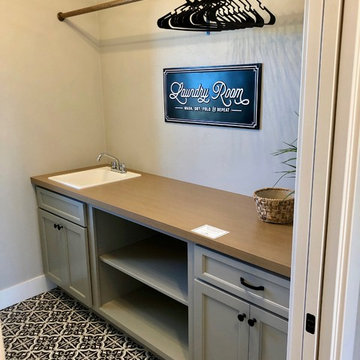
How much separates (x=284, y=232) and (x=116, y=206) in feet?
2.98

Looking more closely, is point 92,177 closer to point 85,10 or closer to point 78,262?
point 78,262

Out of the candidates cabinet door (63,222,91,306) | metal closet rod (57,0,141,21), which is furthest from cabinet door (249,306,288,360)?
metal closet rod (57,0,141,21)

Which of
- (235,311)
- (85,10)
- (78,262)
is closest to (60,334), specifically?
(78,262)

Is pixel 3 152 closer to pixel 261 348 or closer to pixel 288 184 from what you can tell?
pixel 288 184

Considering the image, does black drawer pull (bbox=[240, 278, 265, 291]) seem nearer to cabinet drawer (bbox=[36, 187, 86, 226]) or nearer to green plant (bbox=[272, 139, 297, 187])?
green plant (bbox=[272, 139, 297, 187])

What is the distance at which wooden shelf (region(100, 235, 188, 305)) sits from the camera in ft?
6.77

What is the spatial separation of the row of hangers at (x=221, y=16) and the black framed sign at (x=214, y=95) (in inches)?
9.2

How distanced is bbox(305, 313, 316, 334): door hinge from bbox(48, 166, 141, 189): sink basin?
75.5 inches

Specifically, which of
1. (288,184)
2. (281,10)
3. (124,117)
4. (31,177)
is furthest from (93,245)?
(281,10)

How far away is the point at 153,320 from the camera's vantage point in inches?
92.7

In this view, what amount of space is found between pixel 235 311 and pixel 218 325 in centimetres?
14

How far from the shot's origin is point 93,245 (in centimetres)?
239

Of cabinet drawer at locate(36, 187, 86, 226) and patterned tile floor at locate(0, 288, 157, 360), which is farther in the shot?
cabinet drawer at locate(36, 187, 86, 226)

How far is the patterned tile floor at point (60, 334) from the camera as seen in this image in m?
2.23
